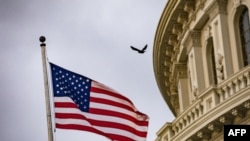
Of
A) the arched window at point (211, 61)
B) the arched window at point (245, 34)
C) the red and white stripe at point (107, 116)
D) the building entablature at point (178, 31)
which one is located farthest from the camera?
the building entablature at point (178, 31)

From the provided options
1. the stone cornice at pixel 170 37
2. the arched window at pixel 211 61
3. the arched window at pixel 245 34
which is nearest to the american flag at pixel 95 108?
the arched window at pixel 245 34

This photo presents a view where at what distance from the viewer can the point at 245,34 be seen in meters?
39.8

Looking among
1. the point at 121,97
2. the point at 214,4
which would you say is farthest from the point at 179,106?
the point at 121,97

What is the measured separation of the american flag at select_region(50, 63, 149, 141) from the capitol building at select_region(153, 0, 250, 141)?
232 inches

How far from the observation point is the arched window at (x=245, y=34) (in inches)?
1551

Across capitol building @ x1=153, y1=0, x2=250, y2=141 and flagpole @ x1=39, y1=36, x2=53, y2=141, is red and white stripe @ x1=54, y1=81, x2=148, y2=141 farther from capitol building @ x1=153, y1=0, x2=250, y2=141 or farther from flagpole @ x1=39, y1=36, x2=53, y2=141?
capitol building @ x1=153, y1=0, x2=250, y2=141

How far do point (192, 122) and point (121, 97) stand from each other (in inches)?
335

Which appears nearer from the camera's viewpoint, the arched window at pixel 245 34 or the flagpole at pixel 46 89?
the flagpole at pixel 46 89

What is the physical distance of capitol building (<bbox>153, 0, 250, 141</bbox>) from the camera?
110ft

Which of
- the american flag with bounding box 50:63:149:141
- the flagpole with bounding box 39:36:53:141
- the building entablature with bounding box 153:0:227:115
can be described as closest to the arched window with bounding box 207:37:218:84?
the building entablature with bounding box 153:0:227:115

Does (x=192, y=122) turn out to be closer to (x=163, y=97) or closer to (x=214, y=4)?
(x=214, y=4)

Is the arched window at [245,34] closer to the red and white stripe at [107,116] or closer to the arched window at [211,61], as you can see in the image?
the arched window at [211,61]

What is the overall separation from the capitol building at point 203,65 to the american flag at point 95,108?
5.89m

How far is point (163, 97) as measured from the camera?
2103 inches
